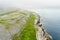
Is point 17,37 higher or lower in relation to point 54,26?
higher

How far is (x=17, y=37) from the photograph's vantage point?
63.4 feet

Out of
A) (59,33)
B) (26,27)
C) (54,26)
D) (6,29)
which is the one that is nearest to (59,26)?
(54,26)

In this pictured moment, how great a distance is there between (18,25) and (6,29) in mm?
2884

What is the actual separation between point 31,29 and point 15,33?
3748mm

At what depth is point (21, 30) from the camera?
2164 centimetres

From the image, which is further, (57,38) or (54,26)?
(54,26)

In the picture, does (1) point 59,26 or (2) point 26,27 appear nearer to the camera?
(2) point 26,27

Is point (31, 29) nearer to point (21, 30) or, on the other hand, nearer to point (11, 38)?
point (21, 30)

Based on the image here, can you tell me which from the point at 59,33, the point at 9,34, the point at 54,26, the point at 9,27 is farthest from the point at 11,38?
the point at 54,26

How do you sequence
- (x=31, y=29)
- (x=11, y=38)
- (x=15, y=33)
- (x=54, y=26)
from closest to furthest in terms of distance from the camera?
(x=11, y=38) → (x=15, y=33) → (x=31, y=29) → (x=54, y=26)

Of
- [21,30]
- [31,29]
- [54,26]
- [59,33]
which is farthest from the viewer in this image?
[54,26]

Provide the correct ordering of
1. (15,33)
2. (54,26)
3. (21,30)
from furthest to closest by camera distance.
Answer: (54,26) < (21,30) < (15,33)

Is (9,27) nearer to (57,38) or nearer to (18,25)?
(18,25)

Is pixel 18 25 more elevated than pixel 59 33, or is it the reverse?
pixel 18 25
